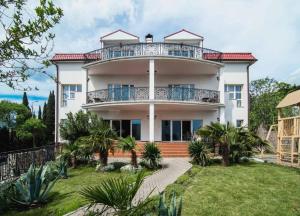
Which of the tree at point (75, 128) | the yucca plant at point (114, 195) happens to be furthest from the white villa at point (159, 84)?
the yucca plant at point (114, 195)

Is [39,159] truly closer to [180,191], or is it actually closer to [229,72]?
[180,191]

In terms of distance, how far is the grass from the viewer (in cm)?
869

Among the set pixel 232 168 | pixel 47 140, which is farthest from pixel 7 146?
pixel 232 168

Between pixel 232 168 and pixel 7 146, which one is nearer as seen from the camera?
pixel 232 168

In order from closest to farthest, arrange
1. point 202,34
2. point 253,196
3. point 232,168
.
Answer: point 253,196 < point 232,168 < point 202,34

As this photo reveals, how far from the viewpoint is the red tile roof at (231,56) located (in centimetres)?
2738

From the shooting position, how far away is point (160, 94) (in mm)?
25109

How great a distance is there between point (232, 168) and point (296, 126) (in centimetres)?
526

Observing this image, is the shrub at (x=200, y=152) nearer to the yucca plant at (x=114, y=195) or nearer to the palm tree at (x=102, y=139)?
the palm tree at (x=102, y=139)

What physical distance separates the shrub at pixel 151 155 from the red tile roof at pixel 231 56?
47.2ft

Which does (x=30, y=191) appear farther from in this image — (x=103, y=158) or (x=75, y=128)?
(x=75, y=128)

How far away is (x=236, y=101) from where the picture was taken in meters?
27.7

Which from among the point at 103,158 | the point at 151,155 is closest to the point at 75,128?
the point at 103,158

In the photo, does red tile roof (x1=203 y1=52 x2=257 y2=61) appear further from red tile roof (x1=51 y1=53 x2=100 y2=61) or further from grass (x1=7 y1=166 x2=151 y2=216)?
grass (x1=7 y1=166 x2=151 y2=216)
